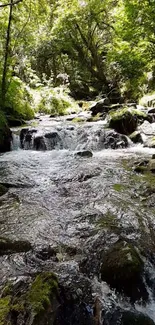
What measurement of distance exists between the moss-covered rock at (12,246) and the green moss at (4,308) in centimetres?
96

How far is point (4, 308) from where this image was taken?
238cm

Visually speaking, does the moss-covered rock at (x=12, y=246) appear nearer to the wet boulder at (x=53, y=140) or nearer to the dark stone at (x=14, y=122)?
the wet boulder at (x=53, y=140)

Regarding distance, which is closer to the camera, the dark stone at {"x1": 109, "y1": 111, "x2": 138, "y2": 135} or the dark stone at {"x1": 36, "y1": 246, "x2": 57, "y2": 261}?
the dark stone at {"x1": 36, "y1": 246, "x2": 57, "y2": 261}

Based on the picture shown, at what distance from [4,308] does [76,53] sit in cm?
2487

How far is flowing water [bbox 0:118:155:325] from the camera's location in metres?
3.08

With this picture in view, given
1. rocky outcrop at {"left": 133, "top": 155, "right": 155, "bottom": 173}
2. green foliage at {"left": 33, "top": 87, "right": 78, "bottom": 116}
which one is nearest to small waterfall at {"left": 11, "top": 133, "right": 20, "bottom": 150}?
rocky outcrop at {"left": 133, "top": 155, "right": 155, "bottom": 173}

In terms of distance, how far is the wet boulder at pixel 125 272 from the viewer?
2.88 metres

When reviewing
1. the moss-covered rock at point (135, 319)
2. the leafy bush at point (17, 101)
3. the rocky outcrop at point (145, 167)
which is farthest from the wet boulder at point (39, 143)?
the moss-covered rock at point (135, 319)

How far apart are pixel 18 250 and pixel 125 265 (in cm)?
139

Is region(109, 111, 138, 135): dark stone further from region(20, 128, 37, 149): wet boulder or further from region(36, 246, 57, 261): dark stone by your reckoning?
region(36, 246, 57, 261): dark stone

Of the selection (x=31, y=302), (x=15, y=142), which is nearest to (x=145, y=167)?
(x=31, y=302)

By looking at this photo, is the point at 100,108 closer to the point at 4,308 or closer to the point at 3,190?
the point at 3,190

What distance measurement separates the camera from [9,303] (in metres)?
2.47

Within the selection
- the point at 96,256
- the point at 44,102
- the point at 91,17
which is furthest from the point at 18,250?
the point at 91,17
